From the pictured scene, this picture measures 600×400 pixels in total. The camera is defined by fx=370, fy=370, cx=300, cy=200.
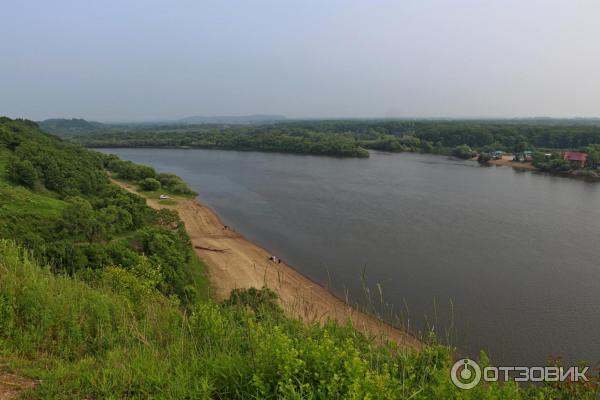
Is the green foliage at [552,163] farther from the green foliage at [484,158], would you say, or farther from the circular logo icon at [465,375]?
the circular logo icon at [465,375]

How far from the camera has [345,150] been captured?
65875 mm

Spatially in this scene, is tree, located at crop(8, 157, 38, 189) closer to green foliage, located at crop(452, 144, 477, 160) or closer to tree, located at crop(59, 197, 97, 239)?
tree, located at crop(59, 197, 97, 239)

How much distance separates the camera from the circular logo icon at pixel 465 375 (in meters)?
2.93

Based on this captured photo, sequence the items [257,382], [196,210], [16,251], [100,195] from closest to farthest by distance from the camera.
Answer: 1. [257,382]
2. [16,251]
3. [100,195]
4. [196,210]

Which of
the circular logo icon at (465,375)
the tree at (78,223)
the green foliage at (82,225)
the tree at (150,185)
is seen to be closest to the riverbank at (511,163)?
the tree at (150,185)

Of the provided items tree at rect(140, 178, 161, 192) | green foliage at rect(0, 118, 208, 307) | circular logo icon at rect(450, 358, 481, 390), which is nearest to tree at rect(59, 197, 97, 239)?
green foliage at rect(0, 118, 208, 307)

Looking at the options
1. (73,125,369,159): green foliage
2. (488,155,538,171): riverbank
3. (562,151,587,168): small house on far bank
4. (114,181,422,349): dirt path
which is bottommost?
(114,181,422,349): dirt path

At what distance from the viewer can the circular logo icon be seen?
2.93 meters

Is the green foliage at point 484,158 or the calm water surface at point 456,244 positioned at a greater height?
the green foliage at point 484,158

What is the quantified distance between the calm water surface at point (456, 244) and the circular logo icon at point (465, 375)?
0.51 meters

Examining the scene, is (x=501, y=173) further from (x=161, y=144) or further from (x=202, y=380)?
(x=161, y=144)

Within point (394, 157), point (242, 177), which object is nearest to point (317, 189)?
point (242, 177)

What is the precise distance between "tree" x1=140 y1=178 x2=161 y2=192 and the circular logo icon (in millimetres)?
33739

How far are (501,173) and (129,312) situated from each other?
50222 mm
